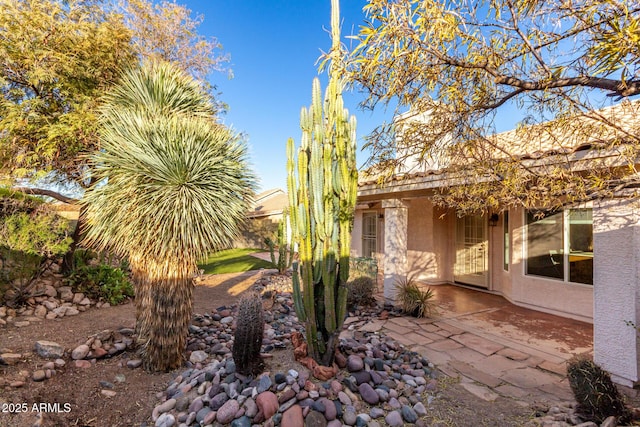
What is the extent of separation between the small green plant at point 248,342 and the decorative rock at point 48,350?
3.17 metres

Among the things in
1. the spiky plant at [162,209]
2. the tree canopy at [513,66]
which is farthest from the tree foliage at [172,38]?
the tree canopy at [513,66]

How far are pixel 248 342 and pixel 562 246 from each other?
6.93 m

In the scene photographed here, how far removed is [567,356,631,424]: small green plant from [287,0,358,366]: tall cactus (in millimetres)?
2590

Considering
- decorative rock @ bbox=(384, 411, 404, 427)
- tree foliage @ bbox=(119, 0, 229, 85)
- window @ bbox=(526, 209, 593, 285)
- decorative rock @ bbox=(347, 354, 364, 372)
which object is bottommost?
decorative rock @ bbox=(384, 411, 404, 427)

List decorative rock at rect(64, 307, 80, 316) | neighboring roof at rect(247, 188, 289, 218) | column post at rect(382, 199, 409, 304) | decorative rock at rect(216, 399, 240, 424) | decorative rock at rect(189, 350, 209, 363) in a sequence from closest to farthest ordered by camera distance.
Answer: decorative rock at rect(216, 399, 240, 424), decorative rock at rect(189, 350, 209, 363), decorative rock at rect(64, 307, 80, 316), column post at rect(382, 199, 409, 304), neighboring roof at rect(247, 188, 289, 218)

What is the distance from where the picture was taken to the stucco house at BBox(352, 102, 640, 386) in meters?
3.95

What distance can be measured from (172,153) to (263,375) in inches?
139

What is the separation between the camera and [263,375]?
11.9 feet

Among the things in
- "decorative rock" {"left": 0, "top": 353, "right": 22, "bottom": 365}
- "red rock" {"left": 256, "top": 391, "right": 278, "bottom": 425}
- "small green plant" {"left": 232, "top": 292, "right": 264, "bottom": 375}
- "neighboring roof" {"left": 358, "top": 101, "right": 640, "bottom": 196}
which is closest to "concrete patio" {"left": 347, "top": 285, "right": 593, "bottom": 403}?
"red rock" {"left": 256, "top": 391, "right": 278, "bottom": 425}

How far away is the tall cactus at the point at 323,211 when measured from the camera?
3.73 m

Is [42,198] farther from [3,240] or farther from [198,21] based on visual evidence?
[198,21]

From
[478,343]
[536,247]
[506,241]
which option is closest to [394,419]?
[478,343]

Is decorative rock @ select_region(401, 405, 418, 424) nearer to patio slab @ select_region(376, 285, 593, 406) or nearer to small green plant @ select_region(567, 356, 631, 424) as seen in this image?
patio slab @ select_region(376, 285, 593, 406)

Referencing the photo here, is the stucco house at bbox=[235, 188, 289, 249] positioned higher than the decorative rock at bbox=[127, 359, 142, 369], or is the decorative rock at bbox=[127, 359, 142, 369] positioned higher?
the stucco house at bbox=[235, 188, 289, 249]
